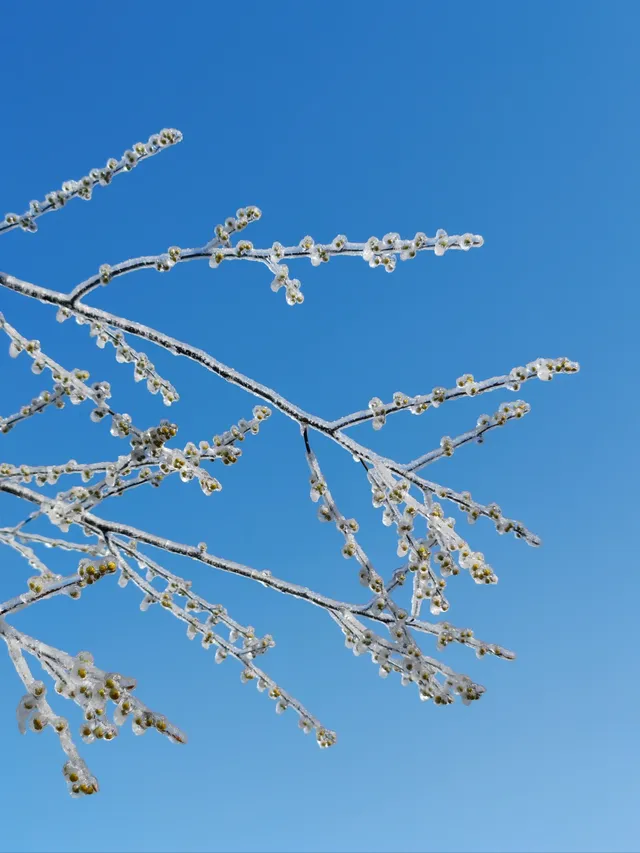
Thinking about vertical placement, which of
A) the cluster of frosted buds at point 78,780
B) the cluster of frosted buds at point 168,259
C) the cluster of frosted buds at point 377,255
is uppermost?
the cluster of frosted buds at point 377,255

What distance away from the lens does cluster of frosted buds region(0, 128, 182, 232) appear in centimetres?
404

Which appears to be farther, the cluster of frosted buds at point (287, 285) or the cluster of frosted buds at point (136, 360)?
the cluster of frosted buds at point (136, 360)

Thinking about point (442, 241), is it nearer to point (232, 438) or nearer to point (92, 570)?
point (232, 438)

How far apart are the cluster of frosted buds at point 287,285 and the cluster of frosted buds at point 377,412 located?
0.68 m

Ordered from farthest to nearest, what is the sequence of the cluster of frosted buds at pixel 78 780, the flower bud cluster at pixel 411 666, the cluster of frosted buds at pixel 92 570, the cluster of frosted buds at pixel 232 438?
the cluster of frosted buds at pixel 232 438 → the flower bud cluster at pixel 411 666 → the cluster of frosted buds at pixel 92 570 → the cluster of frosted buds at pixel 78 780

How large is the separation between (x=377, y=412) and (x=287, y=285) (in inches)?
32.8

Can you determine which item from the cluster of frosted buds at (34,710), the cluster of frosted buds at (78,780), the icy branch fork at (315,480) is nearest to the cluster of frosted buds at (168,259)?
the icy branch fork at (315,480)

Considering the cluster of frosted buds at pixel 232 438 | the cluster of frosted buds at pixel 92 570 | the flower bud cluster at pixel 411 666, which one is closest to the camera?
the cluster of frosted buds at pixel 92 570

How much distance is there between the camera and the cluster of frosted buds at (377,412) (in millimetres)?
3668

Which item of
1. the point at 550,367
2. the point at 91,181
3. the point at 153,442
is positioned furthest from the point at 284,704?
the point at 91,181

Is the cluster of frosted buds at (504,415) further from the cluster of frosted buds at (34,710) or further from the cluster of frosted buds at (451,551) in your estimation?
the cluster of frosted buds at (34,710)

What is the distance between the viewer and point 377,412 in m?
3.67

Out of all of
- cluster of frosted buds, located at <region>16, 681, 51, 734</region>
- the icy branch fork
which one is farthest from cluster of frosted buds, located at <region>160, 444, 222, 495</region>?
cluster of frosted buds, located at <region>16, 681, 51, 734</region>

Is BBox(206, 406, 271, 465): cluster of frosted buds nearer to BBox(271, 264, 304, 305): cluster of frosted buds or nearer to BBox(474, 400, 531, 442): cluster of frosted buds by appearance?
BBox(271, 264, 304, 305): cluster of frosted buds
